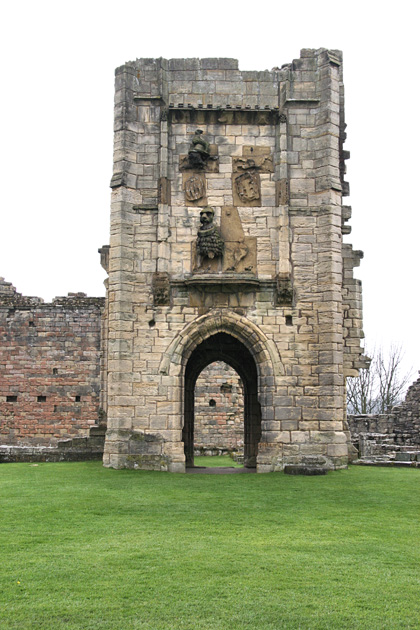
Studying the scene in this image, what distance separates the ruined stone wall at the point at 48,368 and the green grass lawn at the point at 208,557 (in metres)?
15.0

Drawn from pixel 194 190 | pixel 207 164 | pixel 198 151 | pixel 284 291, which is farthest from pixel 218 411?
pixel 198 151

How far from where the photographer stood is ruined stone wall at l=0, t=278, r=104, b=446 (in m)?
24.8

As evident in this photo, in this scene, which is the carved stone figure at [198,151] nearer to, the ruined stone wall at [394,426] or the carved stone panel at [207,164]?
the carved stone panel at [207,164]

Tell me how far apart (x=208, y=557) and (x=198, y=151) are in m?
9.28

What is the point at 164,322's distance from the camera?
13.1 m

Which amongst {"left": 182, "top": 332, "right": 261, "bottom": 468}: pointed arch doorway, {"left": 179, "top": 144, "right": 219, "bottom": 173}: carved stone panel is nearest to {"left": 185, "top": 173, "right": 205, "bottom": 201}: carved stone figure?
{"left": 179, "top": 144, "right": 219, "bottom": 173}: carved stone panel

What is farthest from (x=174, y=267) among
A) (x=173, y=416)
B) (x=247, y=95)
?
(x=247, y=95)

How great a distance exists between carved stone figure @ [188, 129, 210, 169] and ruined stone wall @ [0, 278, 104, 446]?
42.2 ft

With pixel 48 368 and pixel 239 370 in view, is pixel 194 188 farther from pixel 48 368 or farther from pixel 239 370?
pixel 48 368

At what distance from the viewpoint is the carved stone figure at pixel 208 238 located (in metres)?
13.1

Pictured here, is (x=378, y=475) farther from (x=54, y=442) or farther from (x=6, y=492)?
(x=54, y=442)

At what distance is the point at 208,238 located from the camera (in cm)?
1314

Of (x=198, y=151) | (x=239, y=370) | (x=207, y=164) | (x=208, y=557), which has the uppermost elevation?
(x=198, y=151)

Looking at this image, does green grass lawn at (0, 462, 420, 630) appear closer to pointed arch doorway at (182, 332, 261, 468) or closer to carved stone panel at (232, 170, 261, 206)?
carved stone panel at (232, 170, 261, 206)
